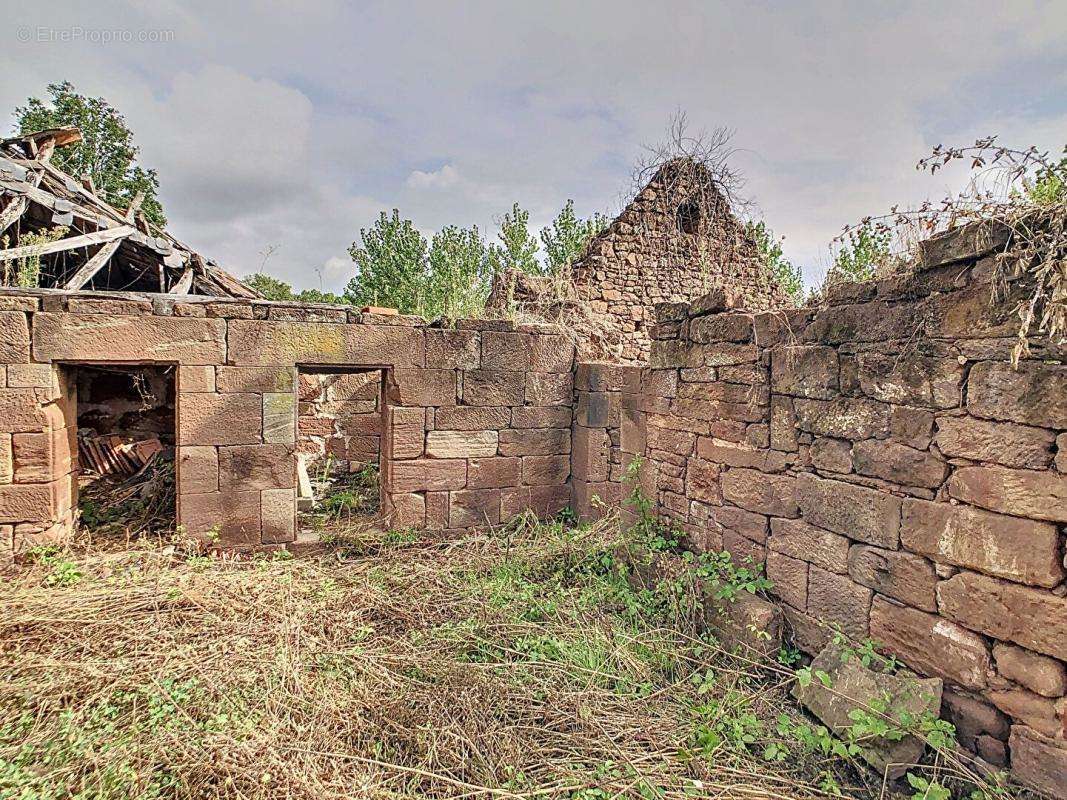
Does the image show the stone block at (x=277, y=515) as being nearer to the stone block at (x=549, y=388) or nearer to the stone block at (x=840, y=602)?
the stone block at (x=549, y=388)

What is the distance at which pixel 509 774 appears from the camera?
2.83 metres

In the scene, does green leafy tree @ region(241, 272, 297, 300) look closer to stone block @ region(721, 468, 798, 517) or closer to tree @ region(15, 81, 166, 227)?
tree @ region(15, 81, 166, 227)

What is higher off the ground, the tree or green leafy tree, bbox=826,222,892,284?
the tree

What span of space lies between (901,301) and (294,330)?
208 inches

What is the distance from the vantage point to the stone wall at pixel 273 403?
5.00m

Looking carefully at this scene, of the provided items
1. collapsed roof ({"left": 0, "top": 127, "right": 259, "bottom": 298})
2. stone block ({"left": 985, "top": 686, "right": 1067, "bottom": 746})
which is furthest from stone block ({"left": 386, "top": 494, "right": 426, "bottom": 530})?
collapsed roof ({"left": 0, "top": 127, "right": 259, "bottom": 298})

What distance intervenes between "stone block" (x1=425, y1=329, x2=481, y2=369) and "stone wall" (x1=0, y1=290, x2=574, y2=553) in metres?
0.02

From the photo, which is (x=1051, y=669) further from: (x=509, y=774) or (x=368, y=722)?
(x=368, y=722)

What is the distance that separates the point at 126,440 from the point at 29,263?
240 centimetres

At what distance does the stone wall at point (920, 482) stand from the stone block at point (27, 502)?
6050mm

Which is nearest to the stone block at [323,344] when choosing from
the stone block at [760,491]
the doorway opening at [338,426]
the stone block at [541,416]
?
the stone block at [541,416]

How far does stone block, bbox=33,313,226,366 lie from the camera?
196 inches

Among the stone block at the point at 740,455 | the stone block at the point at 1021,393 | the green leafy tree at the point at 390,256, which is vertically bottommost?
the stone block at the point at 740,455

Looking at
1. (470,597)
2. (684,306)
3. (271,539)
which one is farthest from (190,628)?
(684,306)
